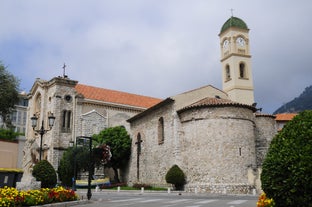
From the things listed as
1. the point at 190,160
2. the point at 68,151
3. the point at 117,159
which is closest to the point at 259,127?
the point at 190,160

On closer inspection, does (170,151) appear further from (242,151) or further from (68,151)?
(68,151)

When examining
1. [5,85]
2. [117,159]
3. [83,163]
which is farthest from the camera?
[117,159]

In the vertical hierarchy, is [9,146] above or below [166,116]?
below

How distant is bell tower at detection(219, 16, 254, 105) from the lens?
48062mm

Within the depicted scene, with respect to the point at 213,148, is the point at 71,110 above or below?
above

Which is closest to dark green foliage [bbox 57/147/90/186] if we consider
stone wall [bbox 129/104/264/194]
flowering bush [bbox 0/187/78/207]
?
stone wall [bbox 129/104/264/194]

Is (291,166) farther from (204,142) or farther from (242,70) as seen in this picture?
(242,70)

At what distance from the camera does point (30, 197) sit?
1327 centimetres

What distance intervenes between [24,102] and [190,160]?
5923 centimetres

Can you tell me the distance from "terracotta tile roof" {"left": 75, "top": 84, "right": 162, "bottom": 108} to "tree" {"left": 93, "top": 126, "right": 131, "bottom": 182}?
21.6 feet

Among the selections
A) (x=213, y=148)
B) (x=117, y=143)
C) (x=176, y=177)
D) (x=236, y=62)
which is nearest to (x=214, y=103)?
(x=213, y=148)

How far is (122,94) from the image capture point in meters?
51.1

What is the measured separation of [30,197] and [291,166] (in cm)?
1016

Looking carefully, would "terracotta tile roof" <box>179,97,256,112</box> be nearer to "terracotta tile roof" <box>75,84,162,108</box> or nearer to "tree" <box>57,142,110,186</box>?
"tree" <box>57,142,110,186</box>
